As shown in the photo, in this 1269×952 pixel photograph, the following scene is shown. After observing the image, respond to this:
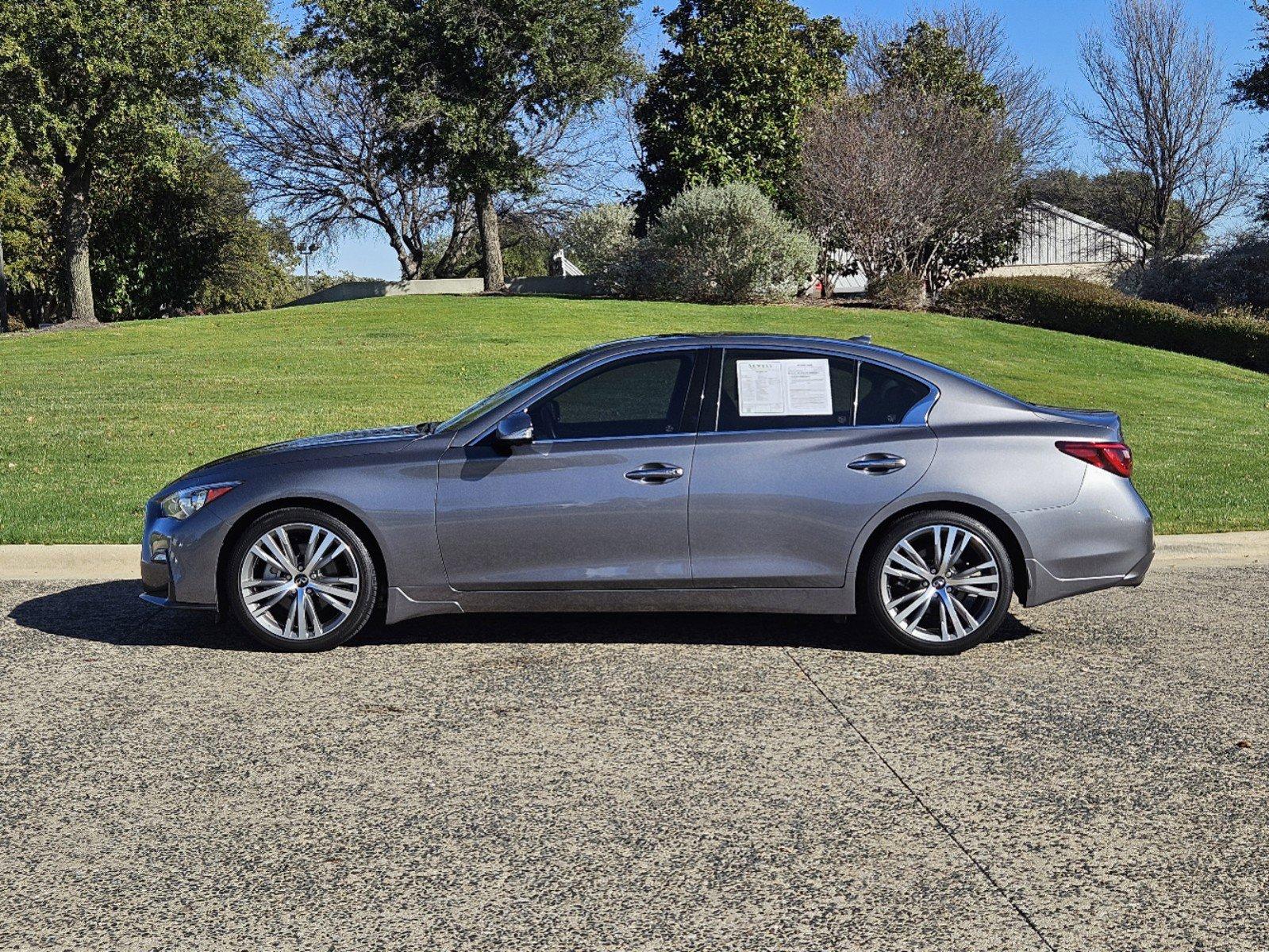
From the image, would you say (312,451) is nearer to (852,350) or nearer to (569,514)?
(569,514)

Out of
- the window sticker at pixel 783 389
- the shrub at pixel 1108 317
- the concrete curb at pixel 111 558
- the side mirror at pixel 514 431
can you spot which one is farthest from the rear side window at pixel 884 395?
the shrub at pixel 1108 317

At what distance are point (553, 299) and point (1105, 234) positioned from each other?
3317 centimetres

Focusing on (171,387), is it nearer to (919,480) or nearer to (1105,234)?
(919,480)

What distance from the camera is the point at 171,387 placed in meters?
18.2

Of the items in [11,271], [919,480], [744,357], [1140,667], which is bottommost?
[1140,667]

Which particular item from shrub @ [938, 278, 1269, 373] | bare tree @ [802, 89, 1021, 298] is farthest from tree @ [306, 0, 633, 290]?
shrub @ [938, 278, 1269, 373]

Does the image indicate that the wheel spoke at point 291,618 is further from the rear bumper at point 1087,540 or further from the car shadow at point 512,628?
the rear bumper at point 1087,540

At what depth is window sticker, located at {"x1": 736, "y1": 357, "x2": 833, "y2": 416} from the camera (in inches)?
254

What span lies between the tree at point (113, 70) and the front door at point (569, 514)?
2882 centimetres

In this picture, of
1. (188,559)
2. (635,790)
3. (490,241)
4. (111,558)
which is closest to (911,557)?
(635,790)

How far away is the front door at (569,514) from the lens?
20.3 ft

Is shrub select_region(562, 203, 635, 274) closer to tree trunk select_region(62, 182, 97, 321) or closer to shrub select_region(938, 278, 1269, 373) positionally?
shrub select_region(938, 278, 1269, 373)

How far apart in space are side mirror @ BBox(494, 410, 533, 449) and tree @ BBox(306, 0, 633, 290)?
34.4m

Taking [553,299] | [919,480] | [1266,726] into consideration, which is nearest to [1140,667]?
[1266,726]
